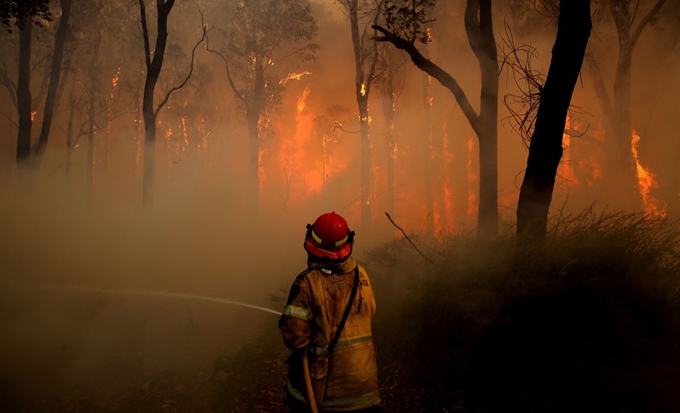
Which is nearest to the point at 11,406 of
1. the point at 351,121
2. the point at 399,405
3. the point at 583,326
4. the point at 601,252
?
the point at 399,405

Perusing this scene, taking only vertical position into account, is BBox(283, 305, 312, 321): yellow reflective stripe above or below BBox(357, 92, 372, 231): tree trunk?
below

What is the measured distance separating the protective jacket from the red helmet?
0.09 m

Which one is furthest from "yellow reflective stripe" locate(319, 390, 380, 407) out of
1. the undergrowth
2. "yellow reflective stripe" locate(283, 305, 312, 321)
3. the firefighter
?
the undergrowth

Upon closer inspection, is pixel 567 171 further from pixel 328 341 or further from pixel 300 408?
pixel 300 408

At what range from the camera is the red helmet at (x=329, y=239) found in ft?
8.52

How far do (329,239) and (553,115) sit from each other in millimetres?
3571

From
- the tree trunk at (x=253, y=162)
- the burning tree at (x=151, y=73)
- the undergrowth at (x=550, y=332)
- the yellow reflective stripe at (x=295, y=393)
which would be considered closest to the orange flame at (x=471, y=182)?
the tree trunk at (x=253, y=162)

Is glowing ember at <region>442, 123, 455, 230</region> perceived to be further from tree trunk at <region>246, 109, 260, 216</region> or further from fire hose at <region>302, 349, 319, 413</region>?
fire hose at <region>302, 349, 319, 413</region>

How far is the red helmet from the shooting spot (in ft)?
8.52

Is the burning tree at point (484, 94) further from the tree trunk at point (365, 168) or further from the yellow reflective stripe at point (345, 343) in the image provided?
the tree trunk at point (365, 168)

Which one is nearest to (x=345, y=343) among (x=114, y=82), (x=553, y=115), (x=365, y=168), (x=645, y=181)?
(x=553, y=115)

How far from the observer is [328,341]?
2525 mm

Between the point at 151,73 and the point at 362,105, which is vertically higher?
the point at 362,105

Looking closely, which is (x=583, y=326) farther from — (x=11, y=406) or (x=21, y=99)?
(x=21, y=99)
